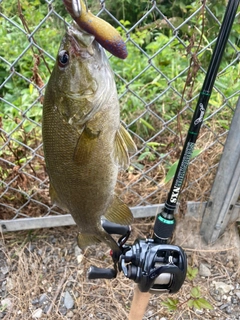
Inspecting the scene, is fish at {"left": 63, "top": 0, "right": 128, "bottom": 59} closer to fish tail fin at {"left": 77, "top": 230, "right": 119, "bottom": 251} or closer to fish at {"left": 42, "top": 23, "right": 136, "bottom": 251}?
A: fish at {"left": 42, "top": 23, "right": 136, "bottom": 251}

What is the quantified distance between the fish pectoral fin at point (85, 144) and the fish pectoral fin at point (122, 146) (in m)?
0.09

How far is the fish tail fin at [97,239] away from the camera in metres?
1.35

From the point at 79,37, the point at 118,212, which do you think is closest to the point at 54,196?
the point at 118,212

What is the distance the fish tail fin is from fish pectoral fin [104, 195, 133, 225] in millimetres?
65

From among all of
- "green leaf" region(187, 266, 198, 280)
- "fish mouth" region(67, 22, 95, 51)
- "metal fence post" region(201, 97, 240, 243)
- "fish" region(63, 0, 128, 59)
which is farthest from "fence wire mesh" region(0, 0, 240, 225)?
"fish" region(63, 0, 128, 59)

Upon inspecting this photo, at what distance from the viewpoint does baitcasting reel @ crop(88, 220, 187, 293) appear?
1.23 metres

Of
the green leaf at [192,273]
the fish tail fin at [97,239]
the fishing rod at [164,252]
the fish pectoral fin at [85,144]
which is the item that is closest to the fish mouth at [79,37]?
the fish pectoral fin at [85,144]

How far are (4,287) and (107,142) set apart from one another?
1.34 metres

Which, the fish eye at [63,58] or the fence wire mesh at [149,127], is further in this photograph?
the fence wire mesh at [149,127]

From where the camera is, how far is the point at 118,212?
4.32ft

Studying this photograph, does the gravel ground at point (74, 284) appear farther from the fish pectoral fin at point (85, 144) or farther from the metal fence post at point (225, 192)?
the fish pectoral fin at point (85, 144)

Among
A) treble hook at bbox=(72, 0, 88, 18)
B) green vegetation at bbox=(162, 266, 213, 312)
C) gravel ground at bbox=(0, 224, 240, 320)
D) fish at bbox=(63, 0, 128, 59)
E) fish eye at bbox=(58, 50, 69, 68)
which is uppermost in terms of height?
treble hook at bbox=(72, 0, 88, 18)

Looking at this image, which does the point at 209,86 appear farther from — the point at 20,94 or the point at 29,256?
the point at 20,94

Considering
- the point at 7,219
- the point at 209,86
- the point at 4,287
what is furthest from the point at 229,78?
the point at 4,287
